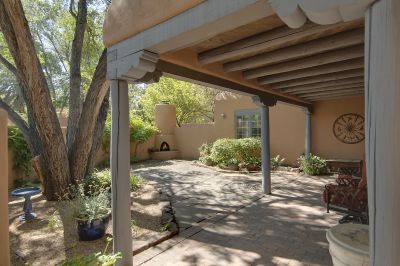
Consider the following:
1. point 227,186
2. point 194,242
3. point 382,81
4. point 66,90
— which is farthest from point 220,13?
point 66,90

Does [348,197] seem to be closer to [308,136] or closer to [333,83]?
[333,83]

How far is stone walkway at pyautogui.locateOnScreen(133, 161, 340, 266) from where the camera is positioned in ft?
11.1

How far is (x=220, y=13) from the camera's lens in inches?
80.3

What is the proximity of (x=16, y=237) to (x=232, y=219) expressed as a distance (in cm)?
351

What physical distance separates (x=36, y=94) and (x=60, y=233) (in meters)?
2.77

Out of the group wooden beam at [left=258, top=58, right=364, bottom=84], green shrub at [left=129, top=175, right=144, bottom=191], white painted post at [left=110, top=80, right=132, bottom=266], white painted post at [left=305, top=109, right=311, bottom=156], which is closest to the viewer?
white painted post at [left=110, top=80, right=132, bottom=266]

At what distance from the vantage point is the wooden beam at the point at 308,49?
3082 millimetres

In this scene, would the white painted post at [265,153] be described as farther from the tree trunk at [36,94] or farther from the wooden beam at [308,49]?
the tree trunk at [36,94]

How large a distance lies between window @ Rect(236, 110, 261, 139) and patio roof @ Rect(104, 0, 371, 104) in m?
6.80

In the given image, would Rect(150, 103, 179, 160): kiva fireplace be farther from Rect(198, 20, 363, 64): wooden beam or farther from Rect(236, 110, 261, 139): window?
Rect(198, 20, 363, 64): wooden beam

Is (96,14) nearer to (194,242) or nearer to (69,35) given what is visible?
(69,35)

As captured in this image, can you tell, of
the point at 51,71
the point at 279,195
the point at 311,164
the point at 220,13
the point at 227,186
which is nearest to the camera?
the point at 220,13

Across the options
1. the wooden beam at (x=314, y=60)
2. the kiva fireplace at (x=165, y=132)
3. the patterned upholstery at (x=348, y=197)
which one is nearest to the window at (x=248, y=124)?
the kiva fireplace at (x=165, y=132)

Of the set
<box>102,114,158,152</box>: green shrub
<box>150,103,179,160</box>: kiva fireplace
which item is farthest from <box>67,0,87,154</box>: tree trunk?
<box>150,103,179,160</box>: kiva fireplace
